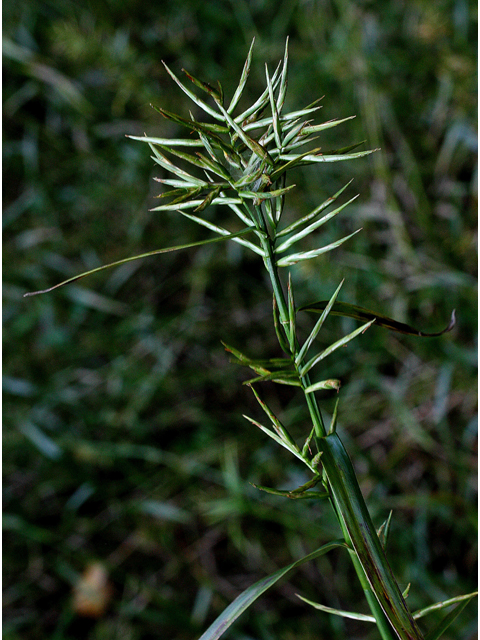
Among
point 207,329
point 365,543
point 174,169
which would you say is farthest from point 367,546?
point 207,329

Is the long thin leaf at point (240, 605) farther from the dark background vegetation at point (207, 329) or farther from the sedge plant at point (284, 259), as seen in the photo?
the dark background vegetation at point (207, 329)

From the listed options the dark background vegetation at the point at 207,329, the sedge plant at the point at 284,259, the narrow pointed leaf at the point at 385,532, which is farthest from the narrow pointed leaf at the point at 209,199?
the dark background vegetation at the point at 207,329

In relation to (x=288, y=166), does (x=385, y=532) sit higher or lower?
lower

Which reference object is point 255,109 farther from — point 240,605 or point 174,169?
point 240,605

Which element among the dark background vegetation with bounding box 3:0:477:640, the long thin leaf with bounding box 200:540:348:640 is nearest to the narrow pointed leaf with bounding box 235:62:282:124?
the long thin leaf with bounding box 200:540:348:640

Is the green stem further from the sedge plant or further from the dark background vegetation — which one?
the dark background vegetation

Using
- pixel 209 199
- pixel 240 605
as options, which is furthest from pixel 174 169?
pixel 240 605

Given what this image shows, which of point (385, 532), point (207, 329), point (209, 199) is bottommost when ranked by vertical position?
point (207, 329)

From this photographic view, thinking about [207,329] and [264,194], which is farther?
[207,329]
